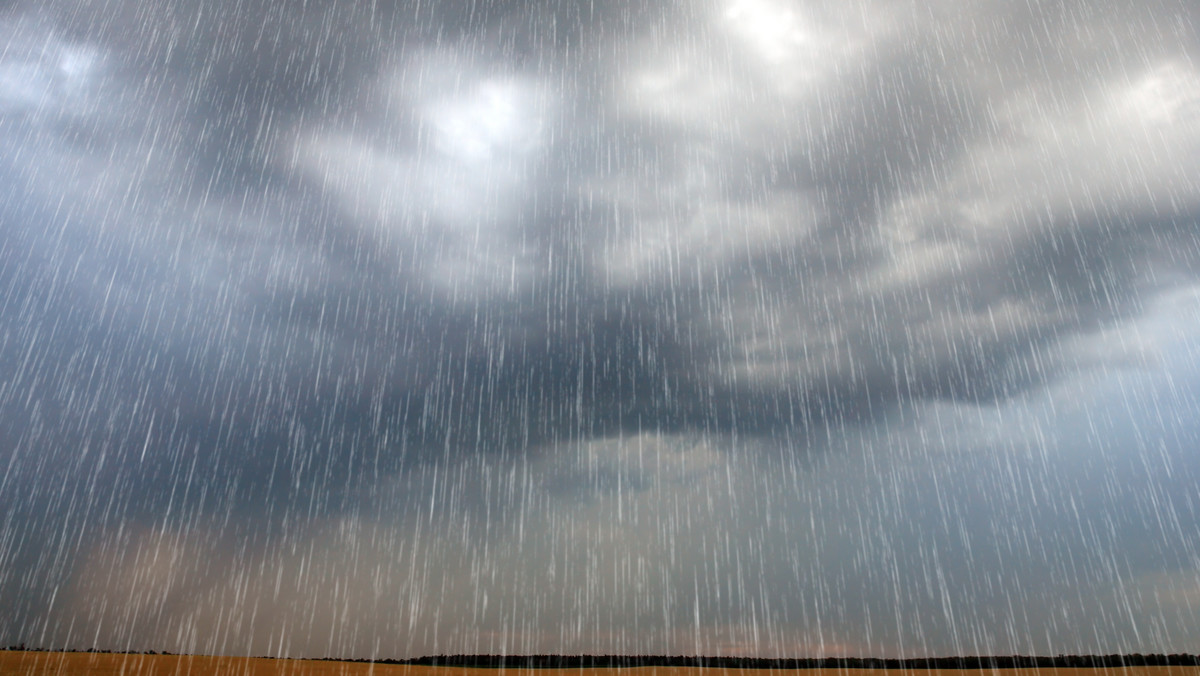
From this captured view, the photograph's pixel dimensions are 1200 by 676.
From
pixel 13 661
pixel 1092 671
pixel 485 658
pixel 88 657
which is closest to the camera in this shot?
pixel 13 661

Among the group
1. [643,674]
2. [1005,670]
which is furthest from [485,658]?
[1005,670]

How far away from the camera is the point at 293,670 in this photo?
35.8m

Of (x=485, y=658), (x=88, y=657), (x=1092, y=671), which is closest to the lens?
(x=88, y=657)

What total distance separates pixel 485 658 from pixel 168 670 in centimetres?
1593

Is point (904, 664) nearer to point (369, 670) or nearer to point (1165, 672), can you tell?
point (1165, 672)

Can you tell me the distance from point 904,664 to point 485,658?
23.0m

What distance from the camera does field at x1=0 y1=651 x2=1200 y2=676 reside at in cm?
3341

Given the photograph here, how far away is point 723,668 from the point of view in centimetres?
3981

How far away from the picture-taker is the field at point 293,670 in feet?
110

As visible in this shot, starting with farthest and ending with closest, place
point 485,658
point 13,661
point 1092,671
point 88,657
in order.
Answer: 1. point 485,658
2. point 1092,671
3. point 88,657
4. point 13,661

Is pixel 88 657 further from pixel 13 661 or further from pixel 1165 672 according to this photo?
pixel 1165 672

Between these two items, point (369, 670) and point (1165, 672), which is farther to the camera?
point (369, 670)

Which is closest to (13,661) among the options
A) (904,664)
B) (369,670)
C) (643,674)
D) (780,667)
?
(369,670)

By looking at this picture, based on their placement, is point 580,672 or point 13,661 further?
point 580,672
